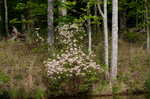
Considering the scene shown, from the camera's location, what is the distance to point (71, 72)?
38.9ft

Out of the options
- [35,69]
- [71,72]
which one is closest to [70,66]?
[71,72]

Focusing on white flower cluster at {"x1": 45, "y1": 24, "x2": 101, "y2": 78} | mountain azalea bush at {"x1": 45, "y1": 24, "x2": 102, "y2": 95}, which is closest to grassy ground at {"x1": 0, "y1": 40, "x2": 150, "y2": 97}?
mountain azalea bush at {"x1": 45, "y1": 24, "x2": 102, "y2": 95}

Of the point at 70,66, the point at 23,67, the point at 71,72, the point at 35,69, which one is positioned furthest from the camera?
the point at 23,67

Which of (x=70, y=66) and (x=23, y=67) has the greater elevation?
(x=70, y=66)

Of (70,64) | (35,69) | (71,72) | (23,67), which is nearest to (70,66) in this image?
(70,64)

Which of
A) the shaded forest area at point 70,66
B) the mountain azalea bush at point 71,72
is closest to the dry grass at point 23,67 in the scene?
the shaded forest area at point 70,66

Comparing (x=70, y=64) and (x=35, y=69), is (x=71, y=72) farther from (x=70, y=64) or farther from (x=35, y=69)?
(x=35, y=69)

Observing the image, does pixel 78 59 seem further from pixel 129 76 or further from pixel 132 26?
pixel 132 26

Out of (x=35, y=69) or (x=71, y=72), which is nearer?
(x=71, y=72)

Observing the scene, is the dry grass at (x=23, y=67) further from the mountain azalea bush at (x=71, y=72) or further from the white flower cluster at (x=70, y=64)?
the white flower cluster at (x=70, y=64)

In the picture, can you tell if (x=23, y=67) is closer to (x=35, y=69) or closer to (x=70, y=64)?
(x=35, y=69)

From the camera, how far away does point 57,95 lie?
40.1ft

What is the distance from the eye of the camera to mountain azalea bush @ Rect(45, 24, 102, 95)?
1190 cm

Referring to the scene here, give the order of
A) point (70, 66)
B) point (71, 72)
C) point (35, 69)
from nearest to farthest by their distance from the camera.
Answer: point (71, 72)
point (70, 66)
point (35, 69)
